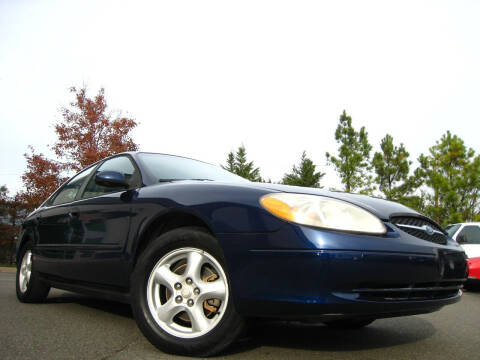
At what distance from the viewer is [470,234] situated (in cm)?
946

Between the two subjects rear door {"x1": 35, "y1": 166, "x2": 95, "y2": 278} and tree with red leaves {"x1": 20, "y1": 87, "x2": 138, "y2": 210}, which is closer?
rear door {"x1": 35, "y1": 166, "x2": 95, "y2": 278}

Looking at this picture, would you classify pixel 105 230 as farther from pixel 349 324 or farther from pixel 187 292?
pixel 349 324

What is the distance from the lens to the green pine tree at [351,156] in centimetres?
2286

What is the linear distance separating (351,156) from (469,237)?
1378 cm

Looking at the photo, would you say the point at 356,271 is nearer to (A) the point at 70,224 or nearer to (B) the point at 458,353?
(B) the point at 458,353

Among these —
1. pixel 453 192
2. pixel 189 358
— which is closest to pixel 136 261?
pixel 189 358

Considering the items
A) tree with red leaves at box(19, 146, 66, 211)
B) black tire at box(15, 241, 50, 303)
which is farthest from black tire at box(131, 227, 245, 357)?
tree with red leaves at box(19, 146, 66, 211)

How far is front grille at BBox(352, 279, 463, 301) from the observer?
2.13m

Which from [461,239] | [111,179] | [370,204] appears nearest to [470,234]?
[461,239]

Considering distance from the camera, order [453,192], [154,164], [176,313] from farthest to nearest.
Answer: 1. [453,192]
2. [154,164]
3. [176,313]

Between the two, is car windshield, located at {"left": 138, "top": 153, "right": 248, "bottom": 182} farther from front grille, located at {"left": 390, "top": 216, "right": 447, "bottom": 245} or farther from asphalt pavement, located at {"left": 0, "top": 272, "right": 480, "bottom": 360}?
front grille, located at {"left": 390, "top": 216, "right": 447, "bottom": 245}

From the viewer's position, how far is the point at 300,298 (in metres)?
2.09

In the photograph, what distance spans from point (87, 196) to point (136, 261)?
113cm

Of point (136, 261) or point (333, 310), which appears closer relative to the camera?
point (333, 310)
